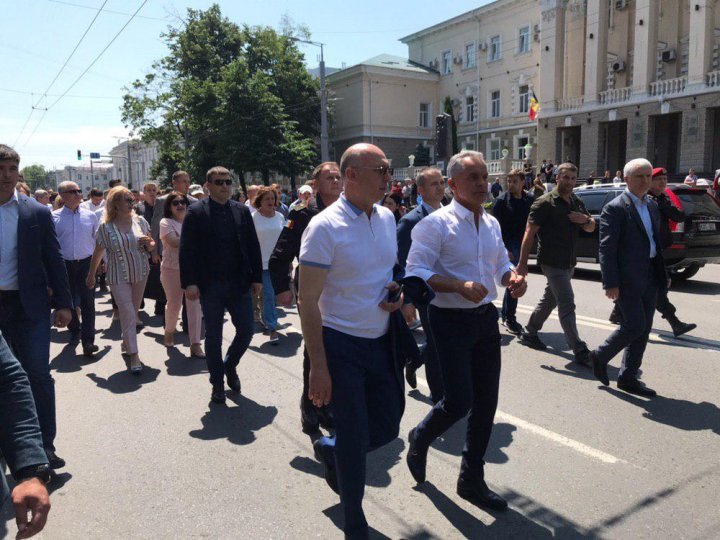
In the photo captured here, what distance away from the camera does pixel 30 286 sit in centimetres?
390

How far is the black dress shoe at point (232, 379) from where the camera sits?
5.47m

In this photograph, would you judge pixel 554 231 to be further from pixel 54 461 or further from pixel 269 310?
pixel 54 461

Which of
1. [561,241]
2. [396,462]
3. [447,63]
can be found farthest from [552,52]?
[396,462]

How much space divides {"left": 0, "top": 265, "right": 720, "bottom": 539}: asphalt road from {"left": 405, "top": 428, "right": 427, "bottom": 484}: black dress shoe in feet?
0.26

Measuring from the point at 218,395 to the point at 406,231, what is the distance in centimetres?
218

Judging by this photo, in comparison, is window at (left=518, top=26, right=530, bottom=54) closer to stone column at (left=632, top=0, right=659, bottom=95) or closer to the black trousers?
stone column at (left=632, top=0, right=659, bottom=95)

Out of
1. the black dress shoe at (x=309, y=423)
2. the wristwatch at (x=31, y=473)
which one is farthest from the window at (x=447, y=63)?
the wristwatch at (x=31, y=473)

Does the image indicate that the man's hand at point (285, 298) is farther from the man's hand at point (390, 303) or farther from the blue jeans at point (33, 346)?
the blue jeans at point (33, 346)

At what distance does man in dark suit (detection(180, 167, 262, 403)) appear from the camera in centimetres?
518

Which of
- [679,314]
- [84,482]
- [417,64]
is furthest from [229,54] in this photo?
[84,482]

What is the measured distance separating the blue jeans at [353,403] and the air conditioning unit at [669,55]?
116ft

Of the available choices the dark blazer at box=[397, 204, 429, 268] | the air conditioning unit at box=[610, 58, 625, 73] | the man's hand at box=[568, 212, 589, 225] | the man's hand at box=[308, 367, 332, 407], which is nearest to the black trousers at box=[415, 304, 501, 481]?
the man's hand at box=[308, 367, 332, 407]

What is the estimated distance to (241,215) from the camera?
5.37 meters

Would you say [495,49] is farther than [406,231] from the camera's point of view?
Yes
